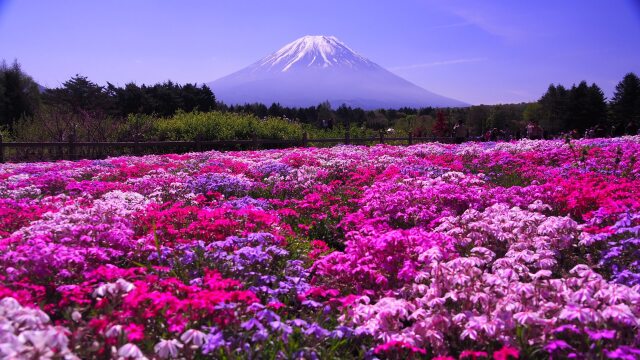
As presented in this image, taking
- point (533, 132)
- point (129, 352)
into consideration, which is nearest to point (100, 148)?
point (129, 352)

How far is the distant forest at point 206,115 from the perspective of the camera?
2594 cm

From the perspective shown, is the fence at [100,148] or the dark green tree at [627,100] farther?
the dark green tree at [627,100]

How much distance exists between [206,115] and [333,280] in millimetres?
27297

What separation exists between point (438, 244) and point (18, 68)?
68.2m

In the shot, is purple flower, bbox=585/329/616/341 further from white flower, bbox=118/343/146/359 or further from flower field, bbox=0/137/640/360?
white flower, bbox=118/343/146/359

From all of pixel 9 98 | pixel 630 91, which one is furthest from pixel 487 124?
pixel 9 98

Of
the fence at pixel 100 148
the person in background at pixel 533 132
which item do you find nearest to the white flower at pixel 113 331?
the fence at pixel 100 148

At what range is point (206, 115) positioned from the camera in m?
30.7

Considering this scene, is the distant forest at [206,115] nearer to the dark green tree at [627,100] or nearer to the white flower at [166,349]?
the dark green tree at [627,100]

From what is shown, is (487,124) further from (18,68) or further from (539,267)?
(539,267)

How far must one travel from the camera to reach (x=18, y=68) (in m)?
60.9

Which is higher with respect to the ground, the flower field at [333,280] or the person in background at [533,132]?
the person in background at [533,132]

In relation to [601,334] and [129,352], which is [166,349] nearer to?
[129,352]

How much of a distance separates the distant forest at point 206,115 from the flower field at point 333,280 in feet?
54.0
